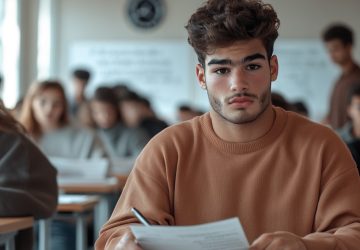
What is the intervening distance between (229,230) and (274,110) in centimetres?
49

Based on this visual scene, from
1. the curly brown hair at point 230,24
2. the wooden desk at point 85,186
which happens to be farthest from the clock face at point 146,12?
the curly brown hair at point 230,24

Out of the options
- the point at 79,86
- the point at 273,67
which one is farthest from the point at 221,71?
the point at 79,86

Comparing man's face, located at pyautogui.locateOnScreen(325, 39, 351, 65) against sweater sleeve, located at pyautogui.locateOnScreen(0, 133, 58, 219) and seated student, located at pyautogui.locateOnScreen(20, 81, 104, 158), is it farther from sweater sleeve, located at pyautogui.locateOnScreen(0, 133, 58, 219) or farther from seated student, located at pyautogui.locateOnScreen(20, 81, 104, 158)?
sweater sleeve, located at pyautogui.locateOnScreen(0, 133, 58, 219)

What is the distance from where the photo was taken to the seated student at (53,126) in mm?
5125

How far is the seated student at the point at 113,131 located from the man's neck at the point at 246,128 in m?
4.45

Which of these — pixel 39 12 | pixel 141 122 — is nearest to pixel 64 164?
pixel 141 122

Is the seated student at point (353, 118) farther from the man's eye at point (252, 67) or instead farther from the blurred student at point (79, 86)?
the blurred student at point (79, 86)

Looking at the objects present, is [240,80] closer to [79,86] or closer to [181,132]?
[181,132]

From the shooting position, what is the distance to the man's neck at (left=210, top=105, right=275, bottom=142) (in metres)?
1.86

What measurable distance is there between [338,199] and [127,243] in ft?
1.70

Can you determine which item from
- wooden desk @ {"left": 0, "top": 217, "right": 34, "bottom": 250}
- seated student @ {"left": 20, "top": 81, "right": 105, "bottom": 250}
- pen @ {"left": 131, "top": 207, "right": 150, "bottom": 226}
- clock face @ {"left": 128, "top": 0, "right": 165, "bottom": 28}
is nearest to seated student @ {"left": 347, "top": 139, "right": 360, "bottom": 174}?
wooden desk @ {"left": 0, "top": 217, "right": 34, "bottom": 250}

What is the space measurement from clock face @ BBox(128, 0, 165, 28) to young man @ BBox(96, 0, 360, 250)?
8020 millimetres

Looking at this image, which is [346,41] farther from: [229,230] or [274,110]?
[229,230]

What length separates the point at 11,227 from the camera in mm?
2533
